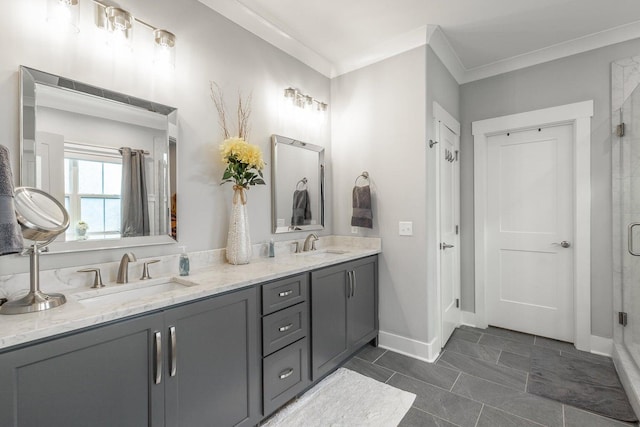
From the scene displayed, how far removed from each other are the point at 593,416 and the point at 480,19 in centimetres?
285

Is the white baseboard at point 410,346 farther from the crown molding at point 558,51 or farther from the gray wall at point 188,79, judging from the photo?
the crown molding at point 558,51

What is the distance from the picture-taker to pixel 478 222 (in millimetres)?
3215

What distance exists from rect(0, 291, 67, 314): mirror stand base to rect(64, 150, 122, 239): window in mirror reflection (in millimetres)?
391

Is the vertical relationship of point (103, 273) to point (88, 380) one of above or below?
above

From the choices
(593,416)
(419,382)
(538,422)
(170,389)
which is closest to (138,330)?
(170,389)

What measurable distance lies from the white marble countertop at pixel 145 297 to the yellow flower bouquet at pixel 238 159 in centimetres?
53

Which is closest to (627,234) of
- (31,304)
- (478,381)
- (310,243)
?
(478,381)

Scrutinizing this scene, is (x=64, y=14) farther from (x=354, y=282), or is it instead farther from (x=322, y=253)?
(x=354, y=282)

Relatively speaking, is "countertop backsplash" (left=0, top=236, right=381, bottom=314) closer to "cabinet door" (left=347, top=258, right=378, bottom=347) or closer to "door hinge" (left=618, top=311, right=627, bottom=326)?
"cabinet door" (left=347, top=258, right=378, bottom=347)

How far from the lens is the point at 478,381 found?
219 centimetres

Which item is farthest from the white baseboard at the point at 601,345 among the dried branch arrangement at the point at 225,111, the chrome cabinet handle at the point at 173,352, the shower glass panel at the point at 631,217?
the dried branch arrangement at the point at 225,111

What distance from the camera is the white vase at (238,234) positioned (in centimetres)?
202

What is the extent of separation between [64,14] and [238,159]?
1061 millimetres

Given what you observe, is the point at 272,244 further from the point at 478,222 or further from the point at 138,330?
the point at 478,222
